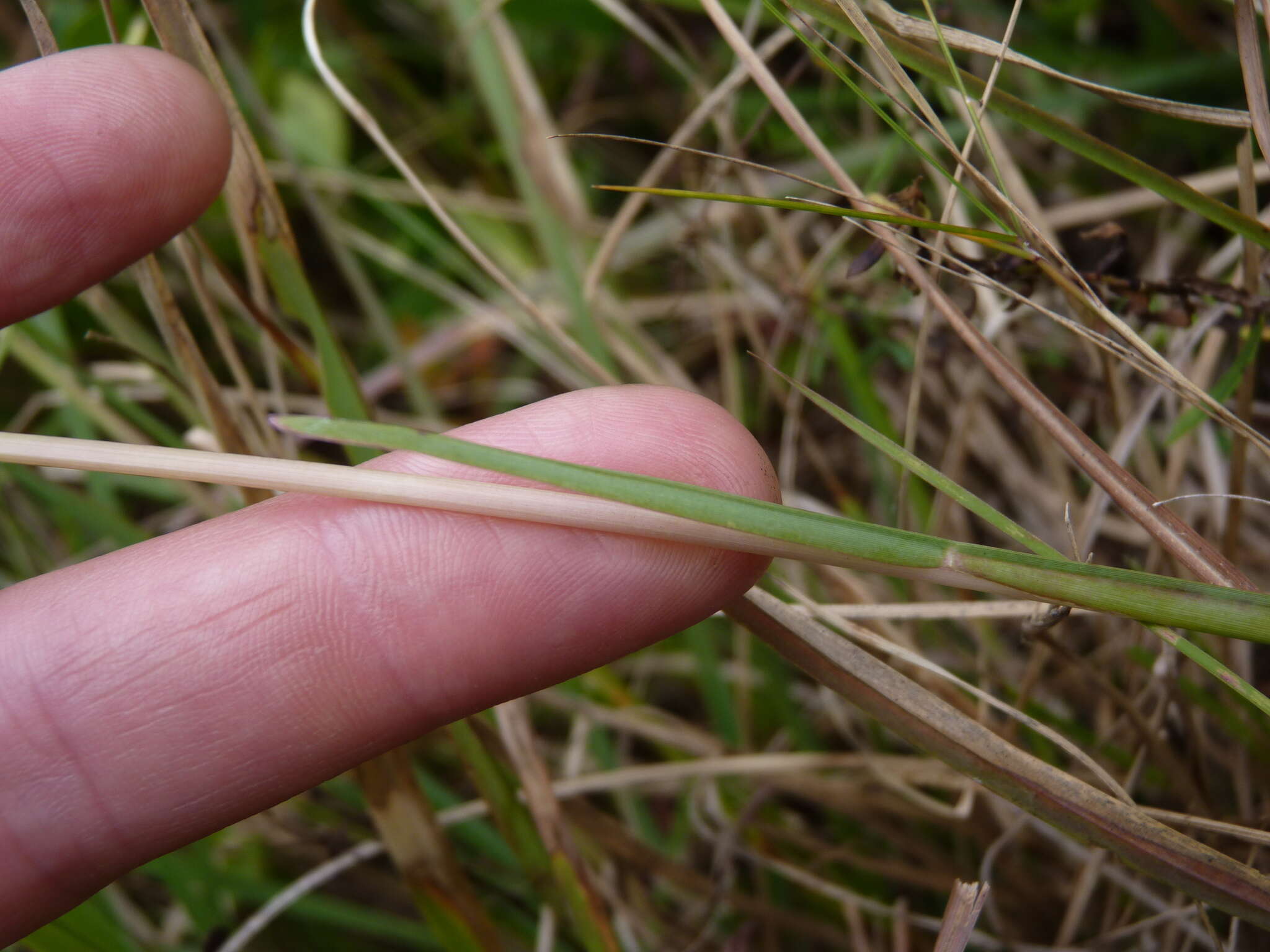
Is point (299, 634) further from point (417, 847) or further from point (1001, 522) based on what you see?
point (1001, 522)

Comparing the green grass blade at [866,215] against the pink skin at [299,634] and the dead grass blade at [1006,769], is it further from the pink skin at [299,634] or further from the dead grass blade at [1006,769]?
the dead grass blade at [1006,769]

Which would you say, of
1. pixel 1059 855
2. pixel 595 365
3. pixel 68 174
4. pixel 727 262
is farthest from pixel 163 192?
pixel 1059 855

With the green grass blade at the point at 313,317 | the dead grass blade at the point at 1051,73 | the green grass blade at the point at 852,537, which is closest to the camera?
the green grass blade at the point at 852,537

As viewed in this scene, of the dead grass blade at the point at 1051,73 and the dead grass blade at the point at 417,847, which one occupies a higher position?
the dead grass blade at the point at 1051,73

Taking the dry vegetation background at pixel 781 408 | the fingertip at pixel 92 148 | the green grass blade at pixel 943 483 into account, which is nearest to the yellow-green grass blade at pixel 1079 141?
the dry vegetation background at pixel 781 408

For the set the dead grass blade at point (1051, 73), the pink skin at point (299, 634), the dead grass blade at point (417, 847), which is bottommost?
the dead grass blade at point (417, 847)

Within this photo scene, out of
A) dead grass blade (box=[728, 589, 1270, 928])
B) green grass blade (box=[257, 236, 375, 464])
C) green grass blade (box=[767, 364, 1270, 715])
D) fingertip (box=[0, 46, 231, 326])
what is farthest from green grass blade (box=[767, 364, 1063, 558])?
fingertip (box=[0, 46, 231, 326])

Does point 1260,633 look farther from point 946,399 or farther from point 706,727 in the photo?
point 706,727

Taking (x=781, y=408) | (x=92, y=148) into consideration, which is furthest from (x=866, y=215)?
(x=781, y=408)

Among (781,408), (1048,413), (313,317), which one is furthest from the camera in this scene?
(781,408)
